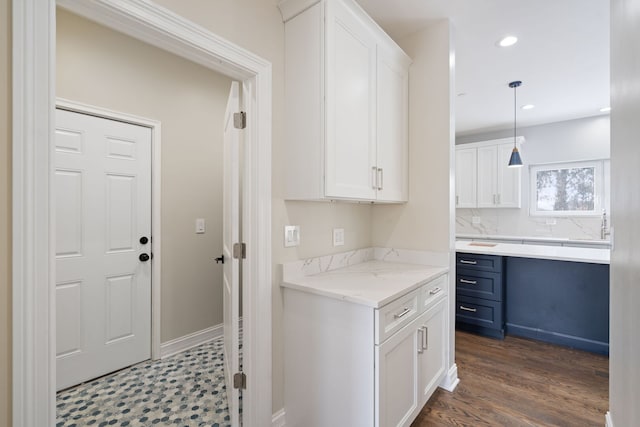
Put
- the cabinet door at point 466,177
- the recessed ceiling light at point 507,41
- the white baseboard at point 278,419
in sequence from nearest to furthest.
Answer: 1. the white baseboard at point 278,419
2. the recessed ceiling light at point 507,41
3. the cabinet door at point 466,177

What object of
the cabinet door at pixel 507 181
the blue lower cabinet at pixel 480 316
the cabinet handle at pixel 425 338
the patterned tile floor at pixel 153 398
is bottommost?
the patterned tile floor at pixel 153 398

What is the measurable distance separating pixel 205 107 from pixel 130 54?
26.8 inches

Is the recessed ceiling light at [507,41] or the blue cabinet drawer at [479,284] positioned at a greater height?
the recessed ceiling light at [507,41]

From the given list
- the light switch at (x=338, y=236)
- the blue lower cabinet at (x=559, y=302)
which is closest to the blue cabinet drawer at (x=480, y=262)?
the blue lower cabinet at (x=559, y=302)

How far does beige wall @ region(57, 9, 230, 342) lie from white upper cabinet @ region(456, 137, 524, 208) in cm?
408

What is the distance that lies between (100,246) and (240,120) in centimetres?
159

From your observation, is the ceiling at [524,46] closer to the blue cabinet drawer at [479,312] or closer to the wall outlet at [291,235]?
the wall outlet at [291,235]

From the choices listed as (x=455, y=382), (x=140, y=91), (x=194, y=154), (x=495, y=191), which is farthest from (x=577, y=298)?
(x=140, y=91)

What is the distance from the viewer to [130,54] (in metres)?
2.40

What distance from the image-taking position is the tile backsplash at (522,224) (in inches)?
176

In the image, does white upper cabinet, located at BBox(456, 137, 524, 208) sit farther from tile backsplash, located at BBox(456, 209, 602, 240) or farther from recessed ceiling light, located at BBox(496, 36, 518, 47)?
recessed ceiling light, located at BBox(496, 36, 518, 47)

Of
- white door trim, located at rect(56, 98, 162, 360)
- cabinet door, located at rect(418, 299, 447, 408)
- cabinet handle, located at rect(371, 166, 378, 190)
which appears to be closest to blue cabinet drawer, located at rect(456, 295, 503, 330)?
cabinet door, located at rect(418, 299, 447, 408)

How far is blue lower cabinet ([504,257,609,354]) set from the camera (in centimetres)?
268

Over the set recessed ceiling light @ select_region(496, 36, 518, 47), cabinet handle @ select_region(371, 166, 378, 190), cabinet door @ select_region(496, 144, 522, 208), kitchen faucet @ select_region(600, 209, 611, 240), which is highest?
recessed ceiling light @ select_region(496, 36, 518, 47)
